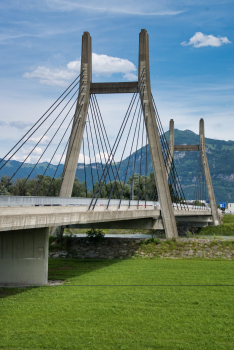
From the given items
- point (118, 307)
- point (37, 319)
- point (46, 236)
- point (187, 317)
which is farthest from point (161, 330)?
point (46, 236)

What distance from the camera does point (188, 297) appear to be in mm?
14555

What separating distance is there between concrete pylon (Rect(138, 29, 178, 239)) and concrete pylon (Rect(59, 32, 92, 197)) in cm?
382

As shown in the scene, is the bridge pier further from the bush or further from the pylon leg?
the bush

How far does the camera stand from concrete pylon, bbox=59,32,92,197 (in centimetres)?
2892

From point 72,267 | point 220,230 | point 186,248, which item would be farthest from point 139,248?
point 220,230

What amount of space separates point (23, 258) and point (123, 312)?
5737 millimetres

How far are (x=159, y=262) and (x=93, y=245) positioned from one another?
5830 mm

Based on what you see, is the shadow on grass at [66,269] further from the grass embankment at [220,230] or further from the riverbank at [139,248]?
the grass embankment at [220,230]

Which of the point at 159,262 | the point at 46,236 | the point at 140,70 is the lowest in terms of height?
the point at 159,262

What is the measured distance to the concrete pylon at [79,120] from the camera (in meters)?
28.9

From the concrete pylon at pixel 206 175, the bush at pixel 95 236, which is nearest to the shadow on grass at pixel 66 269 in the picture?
the bush at pixel 95 236

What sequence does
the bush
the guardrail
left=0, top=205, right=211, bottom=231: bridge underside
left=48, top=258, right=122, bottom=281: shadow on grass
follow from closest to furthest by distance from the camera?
left=0, top=205, right=211, bottom=231: bridge underside < the guardrail < left=48, top=258, right=122, bottom=281: shadow on grass < the bush

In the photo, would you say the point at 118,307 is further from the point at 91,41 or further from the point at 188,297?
the point at 91,41

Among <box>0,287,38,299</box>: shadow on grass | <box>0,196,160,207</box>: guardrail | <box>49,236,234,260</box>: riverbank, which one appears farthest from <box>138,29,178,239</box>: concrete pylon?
<box>0,287,38,299</box>: shadow on grass
